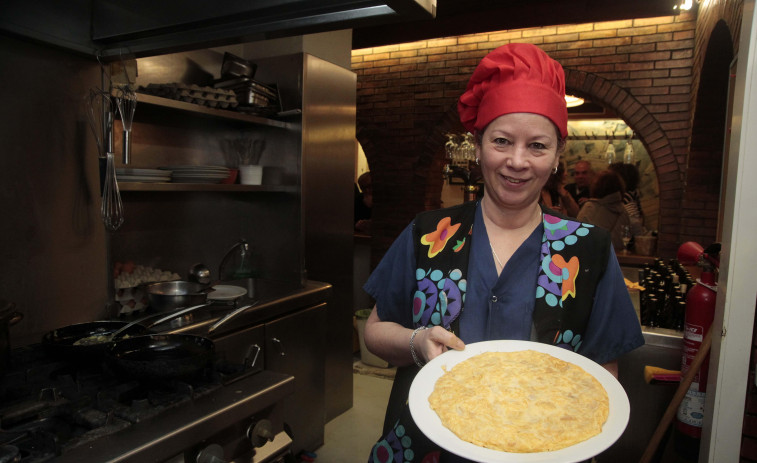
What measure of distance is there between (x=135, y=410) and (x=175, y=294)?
3.99ft

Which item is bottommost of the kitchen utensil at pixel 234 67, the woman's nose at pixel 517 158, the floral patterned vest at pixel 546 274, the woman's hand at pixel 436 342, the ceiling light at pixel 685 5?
the woman's hand at pixel 436 342

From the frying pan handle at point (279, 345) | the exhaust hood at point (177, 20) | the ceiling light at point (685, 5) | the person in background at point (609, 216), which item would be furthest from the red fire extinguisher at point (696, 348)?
the person in background at point (609, 216)

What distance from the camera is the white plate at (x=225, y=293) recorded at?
2631mm

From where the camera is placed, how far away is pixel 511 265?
130cm

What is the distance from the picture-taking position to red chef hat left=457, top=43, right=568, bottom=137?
1198 millimetres

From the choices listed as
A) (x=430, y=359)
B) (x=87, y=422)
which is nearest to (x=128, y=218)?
(x=87, y=422)

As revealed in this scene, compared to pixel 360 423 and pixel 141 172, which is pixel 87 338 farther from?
pixel 360 423

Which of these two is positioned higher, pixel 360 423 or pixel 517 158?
pixel 517 158

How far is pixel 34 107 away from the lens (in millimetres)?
2076

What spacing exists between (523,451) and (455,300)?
444mm

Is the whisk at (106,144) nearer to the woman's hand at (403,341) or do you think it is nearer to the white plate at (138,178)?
the white plate at (138,178)

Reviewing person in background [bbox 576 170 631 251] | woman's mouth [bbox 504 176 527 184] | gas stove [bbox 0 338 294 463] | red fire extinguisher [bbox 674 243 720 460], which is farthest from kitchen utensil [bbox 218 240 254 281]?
person in background [bbox 576 170 631 251]

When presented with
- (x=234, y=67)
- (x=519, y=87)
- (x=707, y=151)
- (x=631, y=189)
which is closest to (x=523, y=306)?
(x=519, y=87)

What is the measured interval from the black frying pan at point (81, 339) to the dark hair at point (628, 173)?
7.87 meters
